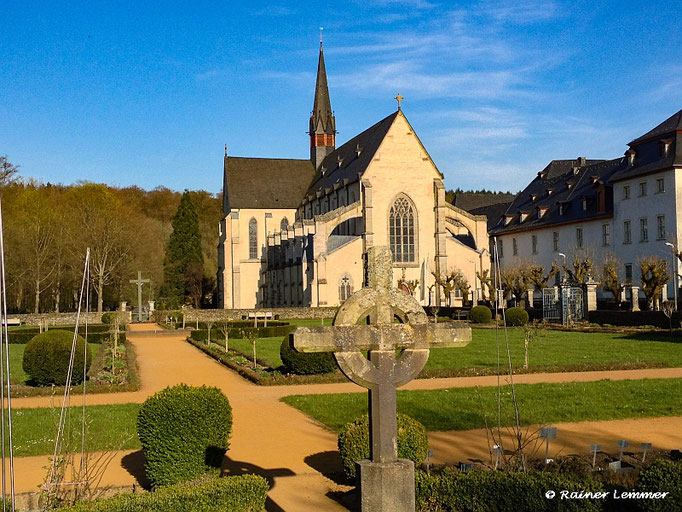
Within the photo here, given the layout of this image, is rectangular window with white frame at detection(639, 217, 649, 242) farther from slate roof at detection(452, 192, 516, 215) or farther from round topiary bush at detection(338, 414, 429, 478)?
round topiary bush at detection(338, 414, 429, 478)

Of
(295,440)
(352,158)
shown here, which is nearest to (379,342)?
(295,440)

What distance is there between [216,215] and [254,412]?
7350cm

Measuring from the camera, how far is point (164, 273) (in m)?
69.2

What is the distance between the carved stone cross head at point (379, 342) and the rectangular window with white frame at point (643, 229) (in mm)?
44075

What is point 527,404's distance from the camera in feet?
43.8

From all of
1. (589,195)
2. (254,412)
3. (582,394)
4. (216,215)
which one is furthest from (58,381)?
(216,215)

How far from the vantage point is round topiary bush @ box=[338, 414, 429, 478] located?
322 inches

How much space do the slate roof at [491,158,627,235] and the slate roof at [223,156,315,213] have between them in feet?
63.3

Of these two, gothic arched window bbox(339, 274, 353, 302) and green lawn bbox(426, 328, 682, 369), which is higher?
gothic arched window bbox(339, 274, 353, 302)

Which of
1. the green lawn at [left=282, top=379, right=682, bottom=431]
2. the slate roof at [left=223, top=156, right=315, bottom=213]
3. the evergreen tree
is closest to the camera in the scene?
the green lawn at [left=282, top=379, right=682, bottom=431]

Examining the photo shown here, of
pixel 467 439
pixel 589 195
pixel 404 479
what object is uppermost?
pixel 589 195

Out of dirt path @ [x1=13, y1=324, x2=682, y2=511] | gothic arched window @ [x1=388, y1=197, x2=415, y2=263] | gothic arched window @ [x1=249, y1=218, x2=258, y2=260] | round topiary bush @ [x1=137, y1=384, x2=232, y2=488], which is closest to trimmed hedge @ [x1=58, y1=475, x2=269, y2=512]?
dirt path @ [x1=13, y1=324, x2=682, y2=511]

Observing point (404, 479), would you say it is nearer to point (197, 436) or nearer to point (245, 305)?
point (197, 436)

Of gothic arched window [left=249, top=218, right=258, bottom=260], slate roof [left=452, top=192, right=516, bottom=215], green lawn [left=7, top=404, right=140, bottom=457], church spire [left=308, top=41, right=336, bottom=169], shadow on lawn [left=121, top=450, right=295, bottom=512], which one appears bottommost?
shadow on lawn [left=121, top=450, right=295, bottom=512]
